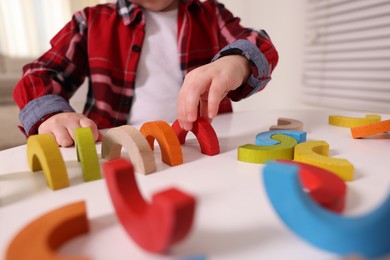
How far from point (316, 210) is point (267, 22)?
1479mm

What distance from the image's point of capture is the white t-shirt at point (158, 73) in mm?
875

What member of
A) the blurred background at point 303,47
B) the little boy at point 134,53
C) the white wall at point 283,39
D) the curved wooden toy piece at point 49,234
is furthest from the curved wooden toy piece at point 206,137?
the white wall at point 283,39

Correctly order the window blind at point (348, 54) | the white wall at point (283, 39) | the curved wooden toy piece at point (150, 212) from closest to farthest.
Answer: the curved wooden toy piece at point (150, 212) < the window blind at point (348, 54) < the white wall at point (283, 39)

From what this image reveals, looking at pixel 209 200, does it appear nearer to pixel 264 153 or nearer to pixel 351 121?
pixel 264 153

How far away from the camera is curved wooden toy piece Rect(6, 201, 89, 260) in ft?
0.69

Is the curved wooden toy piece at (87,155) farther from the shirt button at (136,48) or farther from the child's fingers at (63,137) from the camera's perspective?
the shirt button at (136,48)

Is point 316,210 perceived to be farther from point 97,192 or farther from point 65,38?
point 65,38

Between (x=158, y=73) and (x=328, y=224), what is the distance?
2.44 ft

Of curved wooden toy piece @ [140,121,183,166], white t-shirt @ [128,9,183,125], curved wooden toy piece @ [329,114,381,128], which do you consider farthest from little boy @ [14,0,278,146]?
curved wooden toy piece @ [140,121,183,166]

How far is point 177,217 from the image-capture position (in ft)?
0.62

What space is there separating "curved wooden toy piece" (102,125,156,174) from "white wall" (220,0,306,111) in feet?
3.78

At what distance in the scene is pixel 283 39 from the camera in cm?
146

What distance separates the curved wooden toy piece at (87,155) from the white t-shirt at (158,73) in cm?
48

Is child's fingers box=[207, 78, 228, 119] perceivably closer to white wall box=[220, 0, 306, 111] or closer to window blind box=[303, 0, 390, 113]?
window blind box=[303, 0, 390, 113]
